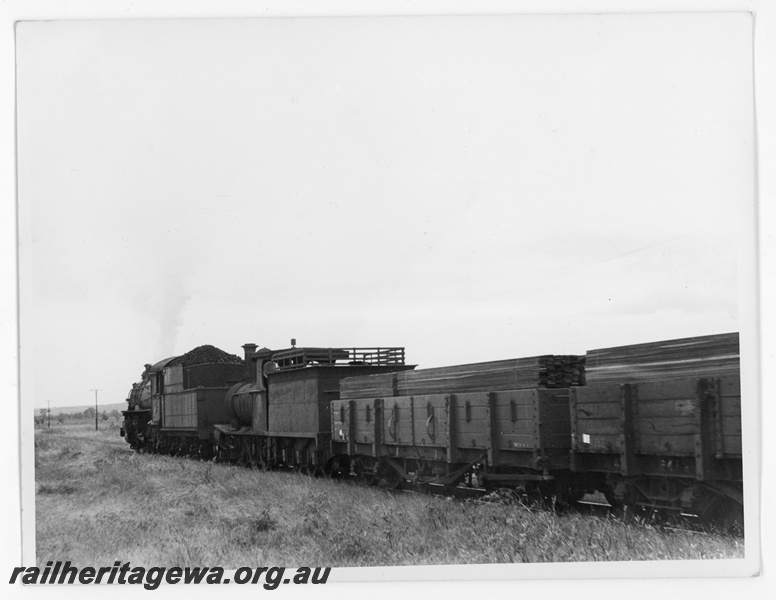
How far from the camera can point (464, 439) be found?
1242cm

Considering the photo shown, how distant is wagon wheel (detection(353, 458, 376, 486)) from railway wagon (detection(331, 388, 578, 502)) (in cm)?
2

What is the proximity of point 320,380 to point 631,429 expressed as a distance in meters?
8.34

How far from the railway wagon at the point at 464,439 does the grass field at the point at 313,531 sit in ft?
2.15

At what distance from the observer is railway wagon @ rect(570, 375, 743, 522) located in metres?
9.03

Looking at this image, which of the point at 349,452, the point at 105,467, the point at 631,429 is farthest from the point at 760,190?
the point at 105,467

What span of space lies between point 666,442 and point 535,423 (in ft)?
6.32

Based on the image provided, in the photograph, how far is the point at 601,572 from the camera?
380 inches

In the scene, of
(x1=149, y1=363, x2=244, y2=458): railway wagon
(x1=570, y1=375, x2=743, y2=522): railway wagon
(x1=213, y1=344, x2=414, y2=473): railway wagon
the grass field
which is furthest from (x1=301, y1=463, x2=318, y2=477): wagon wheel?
(x1=570, y1=375, x2=743, y2=522): railway wagon

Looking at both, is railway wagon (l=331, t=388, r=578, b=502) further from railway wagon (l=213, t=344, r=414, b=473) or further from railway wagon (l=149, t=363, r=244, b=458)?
railway wagon (l=149, t=363, r=244, b=458)

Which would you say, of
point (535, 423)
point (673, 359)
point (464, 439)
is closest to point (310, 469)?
point (464, 439)

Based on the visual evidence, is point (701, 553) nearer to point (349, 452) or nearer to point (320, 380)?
point (349, 452)

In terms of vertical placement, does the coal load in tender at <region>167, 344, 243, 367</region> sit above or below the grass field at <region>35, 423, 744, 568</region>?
above

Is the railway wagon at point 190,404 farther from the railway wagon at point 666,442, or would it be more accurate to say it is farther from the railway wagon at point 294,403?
the railway wagon at point 666,442

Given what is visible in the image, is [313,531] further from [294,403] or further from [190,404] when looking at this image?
[190,404]
